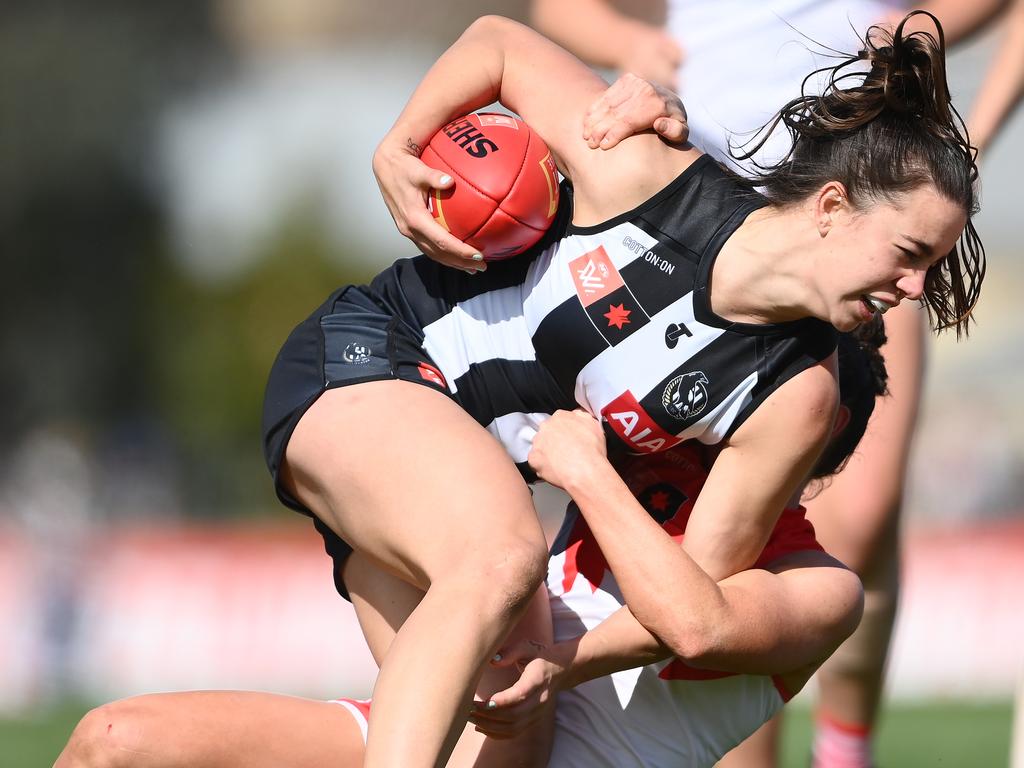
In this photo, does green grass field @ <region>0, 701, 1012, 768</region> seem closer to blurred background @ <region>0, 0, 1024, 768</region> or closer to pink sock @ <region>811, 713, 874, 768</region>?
pink sock @ <region>811, 713, 874, 768</region>

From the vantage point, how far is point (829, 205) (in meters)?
3.22

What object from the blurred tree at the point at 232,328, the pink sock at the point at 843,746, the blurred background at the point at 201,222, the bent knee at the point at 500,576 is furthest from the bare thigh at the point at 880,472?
the blurred tree at the point at 232,328

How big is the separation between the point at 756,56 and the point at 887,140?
1501mm

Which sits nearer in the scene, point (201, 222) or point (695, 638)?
point (695, 638)

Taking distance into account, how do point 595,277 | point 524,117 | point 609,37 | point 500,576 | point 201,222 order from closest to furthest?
point 500,576 < point 595,277 < point 524,117 < point 609,37 < point 201,222

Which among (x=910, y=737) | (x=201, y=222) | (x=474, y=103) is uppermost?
(x=201, y=222)

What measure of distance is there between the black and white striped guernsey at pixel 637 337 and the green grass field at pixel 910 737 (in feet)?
13.8

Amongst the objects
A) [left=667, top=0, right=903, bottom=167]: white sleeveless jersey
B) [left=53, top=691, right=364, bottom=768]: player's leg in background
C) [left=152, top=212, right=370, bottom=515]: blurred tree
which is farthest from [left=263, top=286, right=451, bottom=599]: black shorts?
[left=152, top=212, right=370, bottom=515]: blurred tree

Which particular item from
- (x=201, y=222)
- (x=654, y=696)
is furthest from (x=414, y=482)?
(x=201, y=222)

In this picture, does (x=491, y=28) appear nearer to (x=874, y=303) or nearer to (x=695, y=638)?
(x=874, y=303)

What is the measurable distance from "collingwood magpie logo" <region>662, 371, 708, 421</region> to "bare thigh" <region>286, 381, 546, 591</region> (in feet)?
1.39

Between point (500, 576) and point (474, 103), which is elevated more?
point (474, 103)

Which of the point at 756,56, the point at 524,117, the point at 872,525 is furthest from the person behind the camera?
the point at 872,525

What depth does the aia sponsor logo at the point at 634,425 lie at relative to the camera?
131 inches
